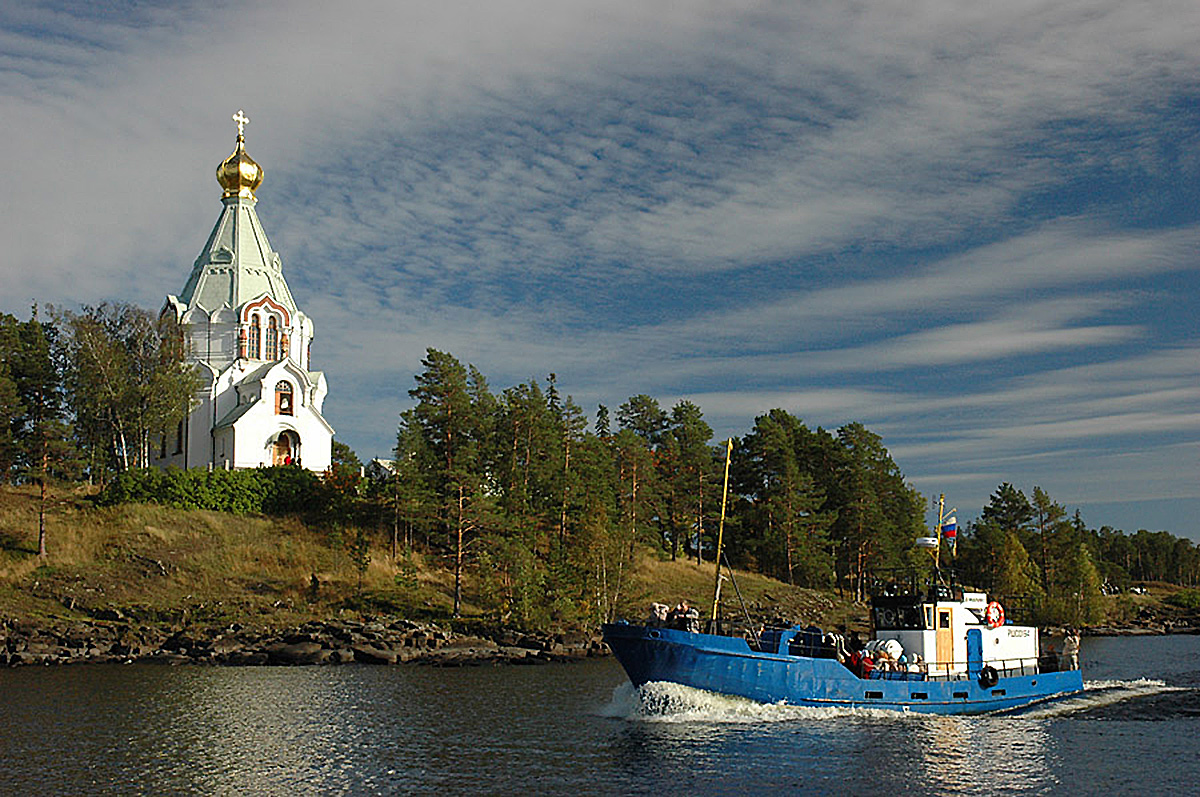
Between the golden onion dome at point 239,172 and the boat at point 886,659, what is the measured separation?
223 feet

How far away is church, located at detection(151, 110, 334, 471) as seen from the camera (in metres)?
89.4

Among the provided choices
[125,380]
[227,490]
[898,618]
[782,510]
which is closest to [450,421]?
[227,490]

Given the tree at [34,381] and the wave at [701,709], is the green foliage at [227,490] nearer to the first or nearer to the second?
the tree at [34,381]

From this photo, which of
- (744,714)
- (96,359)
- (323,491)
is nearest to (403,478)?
(323,491)

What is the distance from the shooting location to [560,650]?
6756cm

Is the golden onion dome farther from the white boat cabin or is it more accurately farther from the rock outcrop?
the white boat cabin

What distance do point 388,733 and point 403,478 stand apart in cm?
3924

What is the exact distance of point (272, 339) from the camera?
94125 mm

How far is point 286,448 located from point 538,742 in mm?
60976

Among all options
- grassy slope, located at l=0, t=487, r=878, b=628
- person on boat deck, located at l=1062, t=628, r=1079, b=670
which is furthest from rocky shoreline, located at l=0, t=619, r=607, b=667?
person on boat deck, located at l=1062, t=628, r=1079, b=670

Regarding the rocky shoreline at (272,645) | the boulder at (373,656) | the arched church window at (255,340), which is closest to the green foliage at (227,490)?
the arched church window at (255,340)

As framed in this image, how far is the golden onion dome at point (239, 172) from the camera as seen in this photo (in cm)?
9588

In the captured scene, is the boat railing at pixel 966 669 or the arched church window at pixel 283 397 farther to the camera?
the arched church window at pixel 283 397

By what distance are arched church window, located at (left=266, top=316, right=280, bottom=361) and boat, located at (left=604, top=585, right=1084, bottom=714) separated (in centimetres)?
6082
